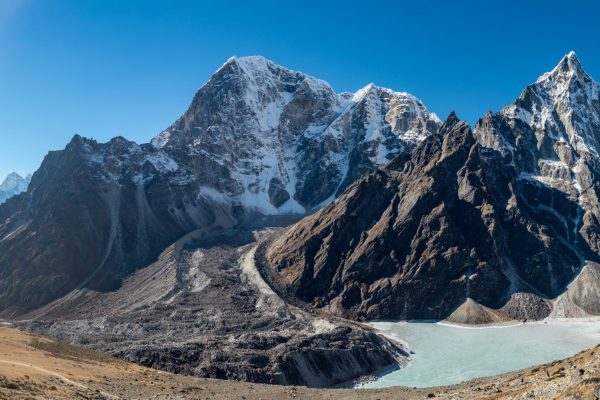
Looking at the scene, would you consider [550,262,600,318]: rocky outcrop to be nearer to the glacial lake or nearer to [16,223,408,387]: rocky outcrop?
the glacial lake

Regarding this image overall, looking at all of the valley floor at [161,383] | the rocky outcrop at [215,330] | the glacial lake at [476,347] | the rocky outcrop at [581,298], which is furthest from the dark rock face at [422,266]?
the valley floor at [161,383]

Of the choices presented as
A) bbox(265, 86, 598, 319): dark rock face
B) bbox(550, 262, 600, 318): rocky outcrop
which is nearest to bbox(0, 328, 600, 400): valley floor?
bbox(265, 86, 598, 319): dark rock face

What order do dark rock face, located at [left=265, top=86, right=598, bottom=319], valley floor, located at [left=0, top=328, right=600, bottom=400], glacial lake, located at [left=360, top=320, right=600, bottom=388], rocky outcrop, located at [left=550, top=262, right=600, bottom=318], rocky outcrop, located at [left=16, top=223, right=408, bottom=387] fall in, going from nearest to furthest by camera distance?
valley floor, located at [left=0, top=328, right=600, bottom=400] < rocky outcrop, located at [left=16, top=223, right=408, bottom=387] < glacial lake, located at [left=360, top=320, right=600, bottom=388] < rocky outcrop, located at [left=550, top=262, right=600, bottom=318] < dark rock face, located at [left=265, top=86, right=598, bottom=319]

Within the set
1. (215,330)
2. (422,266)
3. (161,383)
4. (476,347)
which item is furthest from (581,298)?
(161,383)

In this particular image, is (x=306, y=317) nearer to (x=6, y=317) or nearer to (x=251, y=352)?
(x=251, y=352)

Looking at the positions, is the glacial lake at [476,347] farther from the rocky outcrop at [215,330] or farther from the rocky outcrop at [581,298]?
the rocky outcrop at [215,330]

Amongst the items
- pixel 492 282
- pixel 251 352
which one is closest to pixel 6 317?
pixel 251 352
